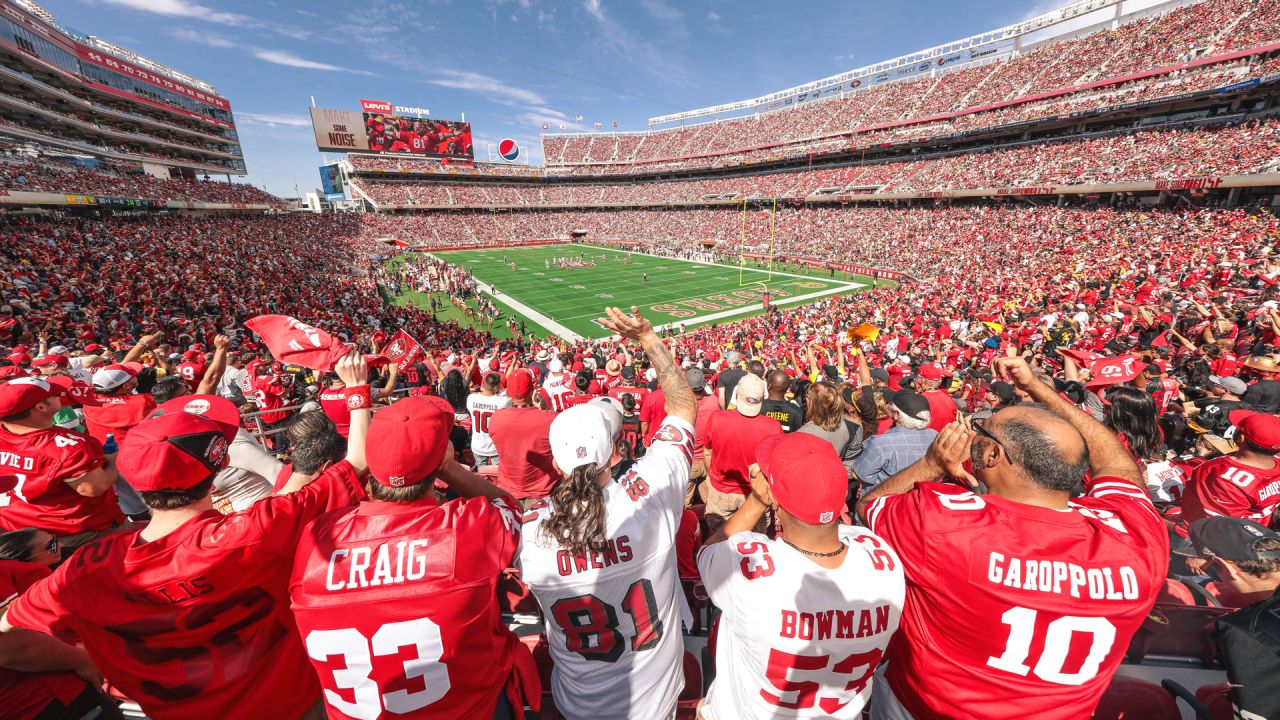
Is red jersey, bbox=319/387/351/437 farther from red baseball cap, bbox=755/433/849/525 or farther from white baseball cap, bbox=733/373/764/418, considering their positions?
red baseball cap, bbox=755/433/849/525

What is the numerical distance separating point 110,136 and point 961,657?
68.7m

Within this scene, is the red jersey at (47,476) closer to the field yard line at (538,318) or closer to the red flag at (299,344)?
the red flag at (299,344)

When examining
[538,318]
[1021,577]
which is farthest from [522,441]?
[538,318]

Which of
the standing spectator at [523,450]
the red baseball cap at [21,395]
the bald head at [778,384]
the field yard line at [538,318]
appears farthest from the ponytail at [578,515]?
the field yard line at [538,318]

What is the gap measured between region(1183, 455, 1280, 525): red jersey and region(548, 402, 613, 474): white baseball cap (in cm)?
502

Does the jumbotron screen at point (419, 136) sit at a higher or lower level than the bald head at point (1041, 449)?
higher

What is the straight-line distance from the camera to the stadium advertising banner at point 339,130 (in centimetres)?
6912

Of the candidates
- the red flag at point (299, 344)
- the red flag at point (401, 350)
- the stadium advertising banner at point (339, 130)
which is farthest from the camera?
the stadium advertising banner at point (339, 130)

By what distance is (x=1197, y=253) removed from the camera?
61.1ft

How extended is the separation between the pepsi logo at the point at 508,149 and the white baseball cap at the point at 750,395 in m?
97.3

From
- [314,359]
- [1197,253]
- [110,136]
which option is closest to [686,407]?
[314,359]

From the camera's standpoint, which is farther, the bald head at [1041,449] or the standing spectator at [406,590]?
the bald head at [1041,449]

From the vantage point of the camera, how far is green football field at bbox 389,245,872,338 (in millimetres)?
29844

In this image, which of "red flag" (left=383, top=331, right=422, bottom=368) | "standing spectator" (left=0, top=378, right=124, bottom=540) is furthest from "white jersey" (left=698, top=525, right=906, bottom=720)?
"red flag" (left=383, top=331, right=422, bottom=368)
